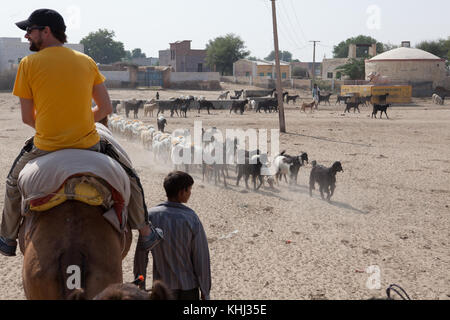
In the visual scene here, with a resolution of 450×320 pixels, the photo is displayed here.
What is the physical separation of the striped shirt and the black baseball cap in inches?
62.9

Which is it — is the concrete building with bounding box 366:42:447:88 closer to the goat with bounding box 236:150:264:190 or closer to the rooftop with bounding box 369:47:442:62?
the rooftop with bounding box 369:47:442:62

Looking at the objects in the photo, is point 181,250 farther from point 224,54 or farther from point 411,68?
point 224,54

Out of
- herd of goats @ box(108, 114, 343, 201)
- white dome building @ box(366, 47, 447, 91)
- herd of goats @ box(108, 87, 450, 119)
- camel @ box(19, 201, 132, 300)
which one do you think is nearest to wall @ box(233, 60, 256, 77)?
white dome building @ box(366, 47, 447, 91)

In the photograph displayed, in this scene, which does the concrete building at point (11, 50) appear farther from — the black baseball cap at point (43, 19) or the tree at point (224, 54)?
the black baseball cap at point (43, 19)

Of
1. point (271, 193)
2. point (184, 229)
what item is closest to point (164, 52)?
point (271, 193)

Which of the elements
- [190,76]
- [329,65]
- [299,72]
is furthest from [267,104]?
[299,72]

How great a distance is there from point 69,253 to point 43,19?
1.58 m

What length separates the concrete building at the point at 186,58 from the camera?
74.9m

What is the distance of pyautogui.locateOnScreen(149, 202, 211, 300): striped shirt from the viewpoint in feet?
12.3

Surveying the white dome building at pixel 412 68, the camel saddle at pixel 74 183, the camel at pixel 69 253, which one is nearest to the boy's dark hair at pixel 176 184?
the camel saddle at pixel 74 183

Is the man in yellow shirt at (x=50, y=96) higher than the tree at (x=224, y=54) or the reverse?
the reverse

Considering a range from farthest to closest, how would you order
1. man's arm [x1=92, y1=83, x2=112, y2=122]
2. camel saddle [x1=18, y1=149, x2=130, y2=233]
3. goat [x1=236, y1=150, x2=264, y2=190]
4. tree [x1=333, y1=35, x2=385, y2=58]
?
tree [x1=333, y1=35, x2=385, y2=58] → goat [x1=236, y1=150, x2=264, y2=190] → man's arm [x1=92, y1=83, x2=112, y2=122] → camel saddle [x1=18, y1=149, x2=130, y2=233]

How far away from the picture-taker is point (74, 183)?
9.72 ft

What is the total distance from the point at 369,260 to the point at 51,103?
4.98m
